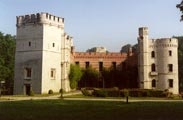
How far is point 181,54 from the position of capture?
225 feet

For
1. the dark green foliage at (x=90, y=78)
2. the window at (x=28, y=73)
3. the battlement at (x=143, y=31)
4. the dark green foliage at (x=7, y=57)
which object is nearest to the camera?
the window at (x=28, y=73)

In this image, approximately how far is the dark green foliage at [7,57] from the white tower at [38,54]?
5634 millimetres

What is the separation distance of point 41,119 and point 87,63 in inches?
1683

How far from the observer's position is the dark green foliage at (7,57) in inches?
2142

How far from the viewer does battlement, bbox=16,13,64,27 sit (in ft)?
157

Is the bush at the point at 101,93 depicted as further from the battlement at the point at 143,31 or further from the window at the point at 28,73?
the battlement at the point at 143,31

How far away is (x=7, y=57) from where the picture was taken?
57.2 m

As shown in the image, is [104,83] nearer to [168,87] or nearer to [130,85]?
[130,85]

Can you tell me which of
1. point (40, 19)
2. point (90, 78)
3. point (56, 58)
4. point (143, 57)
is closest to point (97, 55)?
point (90, 78)

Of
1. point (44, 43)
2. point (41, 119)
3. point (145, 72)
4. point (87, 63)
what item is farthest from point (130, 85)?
point (41, 119)

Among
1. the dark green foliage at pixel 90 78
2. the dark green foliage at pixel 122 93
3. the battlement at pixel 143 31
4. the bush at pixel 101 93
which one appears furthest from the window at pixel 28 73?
the battlement at pixel 143 31

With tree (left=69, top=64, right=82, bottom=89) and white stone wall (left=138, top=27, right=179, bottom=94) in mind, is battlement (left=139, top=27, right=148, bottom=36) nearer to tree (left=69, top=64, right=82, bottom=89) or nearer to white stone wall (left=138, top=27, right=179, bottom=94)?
white stone wall (left=138, top=27, right=179, bottom=94)

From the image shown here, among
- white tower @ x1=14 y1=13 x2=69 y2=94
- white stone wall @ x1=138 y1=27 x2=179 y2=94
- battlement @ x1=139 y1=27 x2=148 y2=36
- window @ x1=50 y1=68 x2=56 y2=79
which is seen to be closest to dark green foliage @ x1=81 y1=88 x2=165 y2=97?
white tower @ x1=14 y1=13 x2=69 y2=94

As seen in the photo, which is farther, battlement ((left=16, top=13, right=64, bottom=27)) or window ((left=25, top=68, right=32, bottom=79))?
window ((left=25, top=68, right=32, bottom=79))
